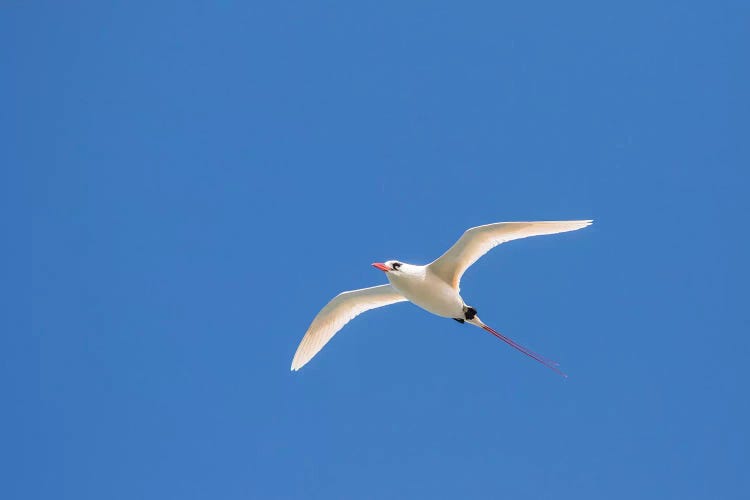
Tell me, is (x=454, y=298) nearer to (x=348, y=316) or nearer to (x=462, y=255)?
(x=462, y=255)

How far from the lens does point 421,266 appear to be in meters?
15.2

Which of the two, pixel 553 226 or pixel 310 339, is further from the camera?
pixel 310 339

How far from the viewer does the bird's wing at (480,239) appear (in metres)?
14.5

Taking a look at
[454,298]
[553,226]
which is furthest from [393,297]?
[553,226]

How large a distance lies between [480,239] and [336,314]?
3.58 metres

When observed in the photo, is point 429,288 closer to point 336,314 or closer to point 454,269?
point 454,269

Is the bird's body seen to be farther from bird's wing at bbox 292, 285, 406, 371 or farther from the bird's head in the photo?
bird's wing at bbox 292, 285, 406, 371

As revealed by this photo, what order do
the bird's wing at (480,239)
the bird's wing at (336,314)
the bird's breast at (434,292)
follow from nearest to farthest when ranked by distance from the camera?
the bird's wing at (480,239)
the bird's breast at (434,292)
the bird's wing at (336,314)

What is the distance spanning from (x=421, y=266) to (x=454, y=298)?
0.76m

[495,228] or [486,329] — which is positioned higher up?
[495,228]

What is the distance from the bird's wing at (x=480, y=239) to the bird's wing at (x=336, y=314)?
1.82m

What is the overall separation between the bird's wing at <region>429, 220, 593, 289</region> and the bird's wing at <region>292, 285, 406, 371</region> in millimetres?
1821

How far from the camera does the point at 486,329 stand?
15.2 meters

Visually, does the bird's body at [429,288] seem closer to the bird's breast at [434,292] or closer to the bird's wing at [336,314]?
the bird's breast at [434,292]
